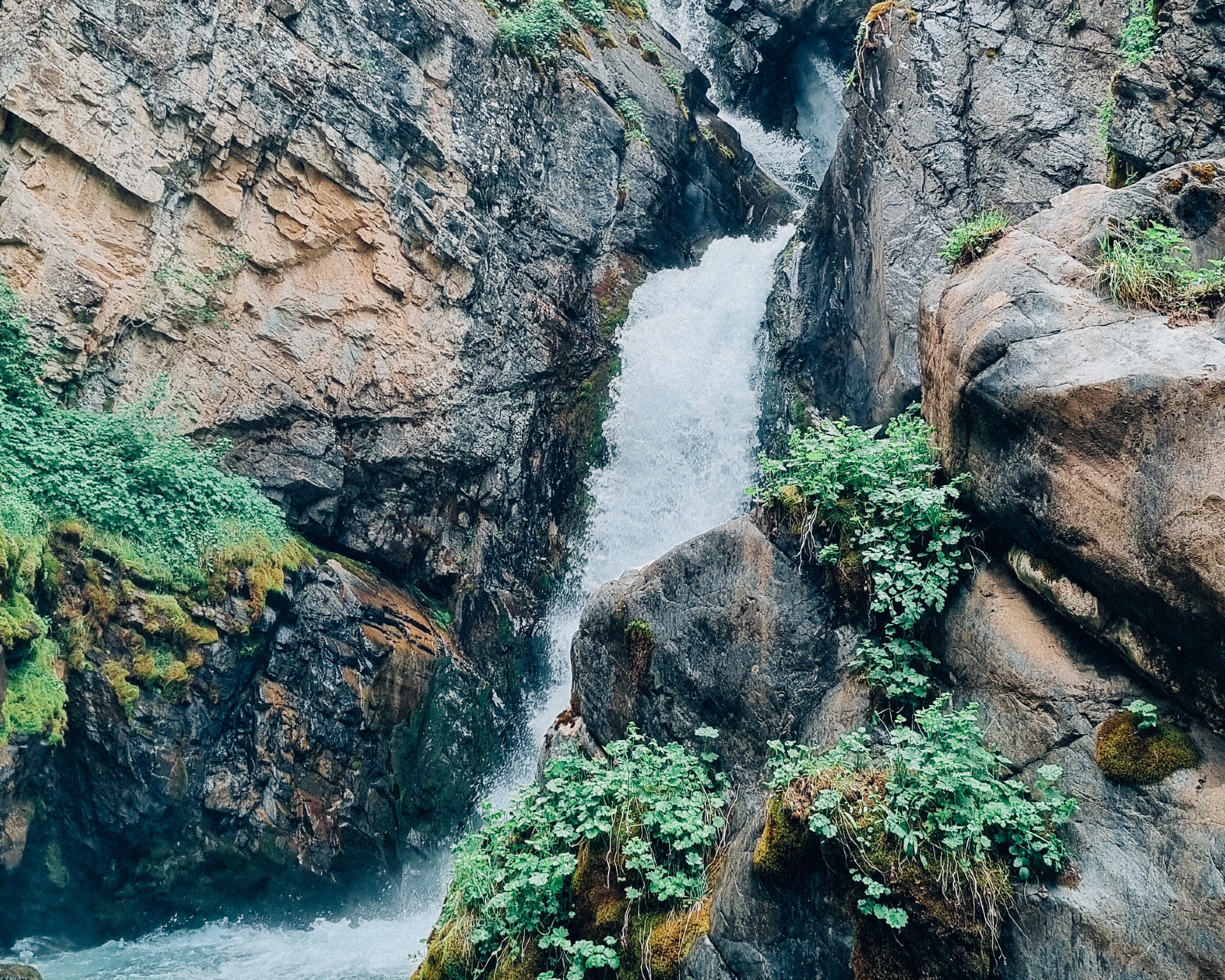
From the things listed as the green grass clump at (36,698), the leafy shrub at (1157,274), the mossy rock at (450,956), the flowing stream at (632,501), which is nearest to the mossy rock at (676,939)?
the mossy rock at (450,956)

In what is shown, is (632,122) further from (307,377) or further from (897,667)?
(897,667)

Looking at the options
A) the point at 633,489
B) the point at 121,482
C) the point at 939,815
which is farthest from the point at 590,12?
the point at 939,815

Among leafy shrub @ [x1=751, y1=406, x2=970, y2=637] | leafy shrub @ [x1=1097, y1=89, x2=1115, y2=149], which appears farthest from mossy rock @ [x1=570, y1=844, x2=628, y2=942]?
leafy shrub @ [x1=1097, y1=89, x2=1115, y2=149]

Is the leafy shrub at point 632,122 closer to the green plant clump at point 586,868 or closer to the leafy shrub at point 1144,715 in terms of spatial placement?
the green plant clump at point 586,868

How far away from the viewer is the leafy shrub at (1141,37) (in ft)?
30.1

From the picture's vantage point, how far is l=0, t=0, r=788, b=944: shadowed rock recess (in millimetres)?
10031

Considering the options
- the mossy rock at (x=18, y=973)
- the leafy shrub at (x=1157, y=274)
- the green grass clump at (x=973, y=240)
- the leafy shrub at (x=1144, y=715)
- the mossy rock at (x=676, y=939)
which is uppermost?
the green grass clump at (x=973, y=240)

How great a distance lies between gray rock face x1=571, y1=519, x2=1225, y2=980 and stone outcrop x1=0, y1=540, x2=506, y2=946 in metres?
5.08

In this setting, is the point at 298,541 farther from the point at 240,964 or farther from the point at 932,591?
the point at 932,591

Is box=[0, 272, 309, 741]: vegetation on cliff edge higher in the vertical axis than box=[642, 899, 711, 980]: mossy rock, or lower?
higher

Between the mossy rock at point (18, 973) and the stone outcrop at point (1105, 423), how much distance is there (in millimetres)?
9159

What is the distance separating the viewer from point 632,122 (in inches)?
675

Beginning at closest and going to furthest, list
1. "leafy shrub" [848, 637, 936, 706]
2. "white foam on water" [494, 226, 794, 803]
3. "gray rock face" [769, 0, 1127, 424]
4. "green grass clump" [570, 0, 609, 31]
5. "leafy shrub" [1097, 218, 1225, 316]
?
"leafy shrub" [1097, 218, 1225, 316], "leafy shrub" [848, 637, 936, 706], "gray rock face" [769, 0, 1127, 424], "white foam on water" [494, 226, 794, 803], "green grass clump" [570, 0, 609, 31]

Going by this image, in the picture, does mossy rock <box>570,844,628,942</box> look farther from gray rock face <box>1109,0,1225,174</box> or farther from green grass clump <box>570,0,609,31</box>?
green grass clump <box>570,0,609,31</box>
